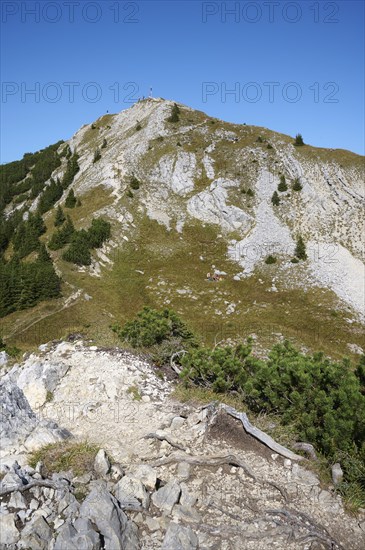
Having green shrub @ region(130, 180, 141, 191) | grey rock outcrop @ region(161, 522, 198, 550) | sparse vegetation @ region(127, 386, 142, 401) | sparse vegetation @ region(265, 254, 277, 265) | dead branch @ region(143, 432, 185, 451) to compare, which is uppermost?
green shrub @ region(130, 180, 141, 191)

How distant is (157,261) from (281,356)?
43.3 meters

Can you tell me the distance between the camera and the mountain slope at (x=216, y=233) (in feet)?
145

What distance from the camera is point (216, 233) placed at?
61844 millimetres

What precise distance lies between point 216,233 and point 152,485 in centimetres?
5421

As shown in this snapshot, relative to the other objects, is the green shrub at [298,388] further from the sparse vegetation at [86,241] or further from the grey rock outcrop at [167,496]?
the sparse vegetation at [86,241]

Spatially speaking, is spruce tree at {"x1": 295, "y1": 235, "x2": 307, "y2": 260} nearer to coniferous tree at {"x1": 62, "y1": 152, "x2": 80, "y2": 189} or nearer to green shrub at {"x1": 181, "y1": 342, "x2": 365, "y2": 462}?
green shrub at {"x1": 181, "y1": 342, "x2": 365, "y2": 462}

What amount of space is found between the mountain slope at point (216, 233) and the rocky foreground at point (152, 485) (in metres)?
24.9

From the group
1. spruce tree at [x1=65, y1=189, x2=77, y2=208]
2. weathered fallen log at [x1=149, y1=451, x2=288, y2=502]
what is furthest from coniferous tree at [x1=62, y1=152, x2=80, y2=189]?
weathered fallen log at [x1=149, y1=451, x2=288, y2=502]

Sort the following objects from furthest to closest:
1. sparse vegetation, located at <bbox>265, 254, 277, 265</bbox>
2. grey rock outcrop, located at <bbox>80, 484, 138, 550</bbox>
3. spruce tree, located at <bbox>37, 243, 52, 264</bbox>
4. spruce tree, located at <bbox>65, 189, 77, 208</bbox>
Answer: spruce tree, located at <bbox>65, 189, 77, 208</bbox>
sparse vegetation, located at <bbox>265, 254, 277, 265</bbox>
spruce tree, located at <bbox>37, 243, 52, 264</bbox>
grey rock outcrop, located at <bbox>80, 484, 138, 550</bbox>

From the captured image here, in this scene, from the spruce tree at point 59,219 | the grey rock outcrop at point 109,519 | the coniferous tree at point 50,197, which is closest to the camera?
the grey rock outcrop at point 109,519

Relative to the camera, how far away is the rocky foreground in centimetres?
811

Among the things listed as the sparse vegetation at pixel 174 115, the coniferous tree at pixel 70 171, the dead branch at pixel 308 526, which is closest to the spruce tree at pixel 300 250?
the sparse vegetation at pixel 174 115

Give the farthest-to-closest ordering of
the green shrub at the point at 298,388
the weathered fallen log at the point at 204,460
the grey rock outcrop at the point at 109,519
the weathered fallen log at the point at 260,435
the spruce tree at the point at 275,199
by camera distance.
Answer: the spruce tree at the point at 275,199 → the weathered fallen log at the point at 260,435 → the green shrub at the point at 298,388 → the weathered fallen log at the point at 204,460 → the grey rock outcrop at the point at 109,519

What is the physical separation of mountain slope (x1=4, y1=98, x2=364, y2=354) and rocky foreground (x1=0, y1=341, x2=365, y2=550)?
978 inches
